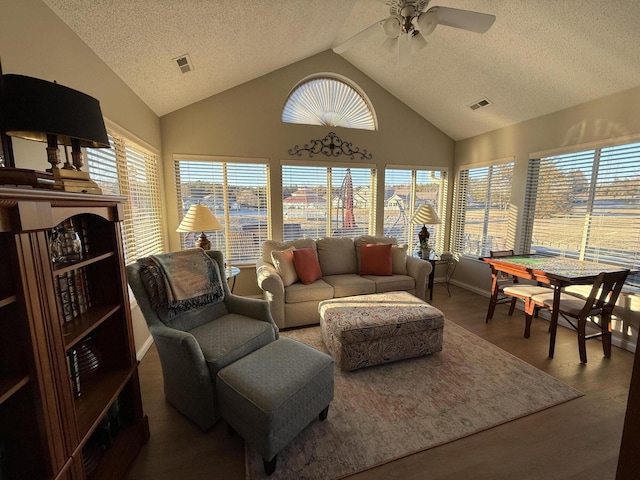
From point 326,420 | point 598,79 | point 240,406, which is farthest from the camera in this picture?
point 598,79

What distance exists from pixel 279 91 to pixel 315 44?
2.35 ft

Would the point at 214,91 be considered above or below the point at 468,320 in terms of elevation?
above

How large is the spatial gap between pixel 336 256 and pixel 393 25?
8.17 feet

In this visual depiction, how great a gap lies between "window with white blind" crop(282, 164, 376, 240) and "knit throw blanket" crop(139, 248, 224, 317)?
196cm

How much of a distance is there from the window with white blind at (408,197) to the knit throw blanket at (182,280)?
3.13 meters

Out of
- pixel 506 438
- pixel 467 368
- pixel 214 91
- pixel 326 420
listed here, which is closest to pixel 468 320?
pixel 467 368

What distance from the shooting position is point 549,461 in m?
1.55

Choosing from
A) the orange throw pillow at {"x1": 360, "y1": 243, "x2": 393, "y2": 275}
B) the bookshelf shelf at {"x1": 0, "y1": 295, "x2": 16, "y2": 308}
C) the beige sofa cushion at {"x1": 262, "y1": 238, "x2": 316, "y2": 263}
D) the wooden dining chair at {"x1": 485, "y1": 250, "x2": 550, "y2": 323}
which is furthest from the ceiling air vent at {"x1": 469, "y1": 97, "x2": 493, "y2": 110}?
the bookshelf shelf at {"x1": 0, "y1": 295, "x2": 16, "y2": 308}

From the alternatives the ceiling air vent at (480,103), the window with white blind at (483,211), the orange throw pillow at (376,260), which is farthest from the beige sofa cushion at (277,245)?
the ceiling air vent at (480,103)

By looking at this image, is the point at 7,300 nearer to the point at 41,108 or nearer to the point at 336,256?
the point at 41,108

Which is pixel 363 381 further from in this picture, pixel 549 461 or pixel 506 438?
pixel 549 461

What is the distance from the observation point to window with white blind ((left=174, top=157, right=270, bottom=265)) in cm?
365

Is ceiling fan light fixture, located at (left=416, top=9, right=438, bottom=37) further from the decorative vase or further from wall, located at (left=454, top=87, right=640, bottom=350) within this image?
the decorative vase

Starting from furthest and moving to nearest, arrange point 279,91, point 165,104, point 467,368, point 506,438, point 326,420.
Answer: point 279,91
point 165,104
point 467,368
point 326,420
point 506,438
